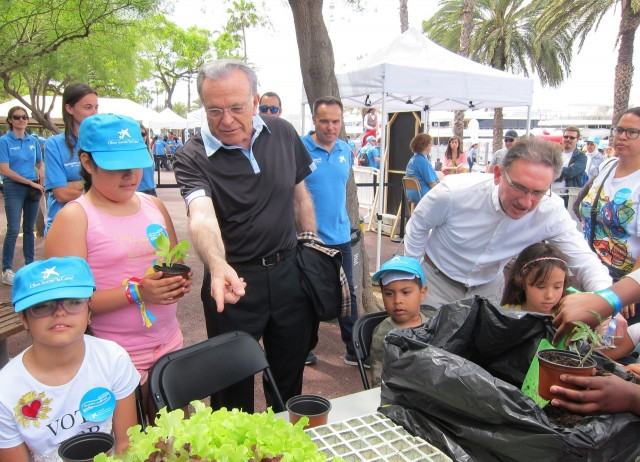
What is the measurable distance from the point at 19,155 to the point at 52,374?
20.0 feet

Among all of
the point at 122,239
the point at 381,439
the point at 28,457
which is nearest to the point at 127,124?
the point at 122,239

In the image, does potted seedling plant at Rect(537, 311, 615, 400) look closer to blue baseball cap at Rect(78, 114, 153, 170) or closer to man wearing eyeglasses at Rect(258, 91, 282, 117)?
blue baseball cap at Rect(78, 114, 153, 170)

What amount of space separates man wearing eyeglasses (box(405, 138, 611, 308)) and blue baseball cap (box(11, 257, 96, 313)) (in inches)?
70.7

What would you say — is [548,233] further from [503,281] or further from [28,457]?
[28,457]

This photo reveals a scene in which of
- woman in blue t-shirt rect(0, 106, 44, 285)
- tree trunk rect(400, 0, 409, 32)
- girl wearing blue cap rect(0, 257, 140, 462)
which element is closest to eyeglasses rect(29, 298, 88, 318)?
girl wearing blue cap rect(0, 257, 140, 462)

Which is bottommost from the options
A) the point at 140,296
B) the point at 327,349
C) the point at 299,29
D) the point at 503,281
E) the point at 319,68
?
the point at 327,349

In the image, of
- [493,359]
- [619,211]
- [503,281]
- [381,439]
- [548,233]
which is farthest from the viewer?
[619,211]

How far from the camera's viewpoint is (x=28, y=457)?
5.54ft

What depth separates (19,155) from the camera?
6742mm

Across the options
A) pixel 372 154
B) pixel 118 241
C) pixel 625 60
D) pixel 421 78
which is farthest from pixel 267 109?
pixel 625 60

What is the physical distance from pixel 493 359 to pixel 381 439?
614 millimetres

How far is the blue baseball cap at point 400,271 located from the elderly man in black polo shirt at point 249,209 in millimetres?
475

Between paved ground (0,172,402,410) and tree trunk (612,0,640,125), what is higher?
tree trunk (612,0,640,125)

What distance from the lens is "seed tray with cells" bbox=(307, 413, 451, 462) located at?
1339 millimetres
